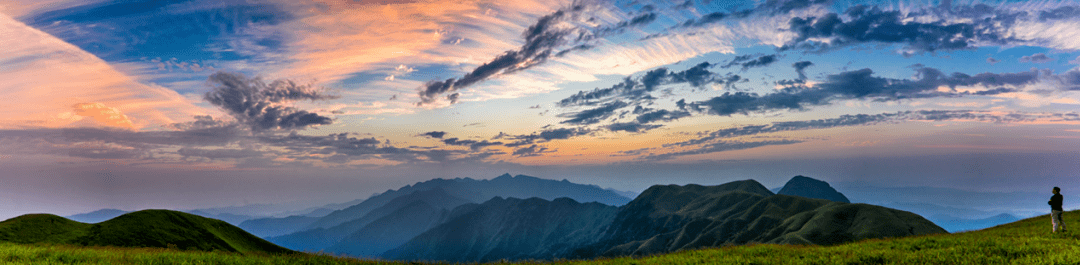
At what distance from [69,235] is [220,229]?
35.3 ft

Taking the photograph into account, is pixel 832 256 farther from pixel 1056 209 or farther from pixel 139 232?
pixel 139 232

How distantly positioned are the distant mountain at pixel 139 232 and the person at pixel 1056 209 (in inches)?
1766

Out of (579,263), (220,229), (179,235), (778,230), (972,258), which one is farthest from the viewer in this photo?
(778,230)

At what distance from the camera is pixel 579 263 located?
19672 mm

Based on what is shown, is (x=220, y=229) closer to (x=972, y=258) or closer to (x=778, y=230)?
(x=972, y=258)

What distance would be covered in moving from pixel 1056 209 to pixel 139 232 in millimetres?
60702

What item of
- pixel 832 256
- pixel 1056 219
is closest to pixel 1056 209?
pixel 1056 219

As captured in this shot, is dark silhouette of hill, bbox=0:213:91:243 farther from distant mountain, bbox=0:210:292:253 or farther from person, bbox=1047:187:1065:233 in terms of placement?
person, bbox=1047:187:1065:233

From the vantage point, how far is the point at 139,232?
34719 millimetres

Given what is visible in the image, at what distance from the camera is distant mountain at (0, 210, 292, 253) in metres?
30.8

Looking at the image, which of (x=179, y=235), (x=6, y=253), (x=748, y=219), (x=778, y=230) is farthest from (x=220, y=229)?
(x=748, y=219)

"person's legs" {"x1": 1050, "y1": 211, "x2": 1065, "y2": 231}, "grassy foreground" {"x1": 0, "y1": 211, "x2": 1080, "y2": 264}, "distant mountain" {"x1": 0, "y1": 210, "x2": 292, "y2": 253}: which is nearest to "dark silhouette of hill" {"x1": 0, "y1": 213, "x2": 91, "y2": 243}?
"distant mountain" {"x1": 0, "y1": 210, "x2": 292, "y2": 253}

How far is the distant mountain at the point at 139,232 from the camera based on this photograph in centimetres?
3081

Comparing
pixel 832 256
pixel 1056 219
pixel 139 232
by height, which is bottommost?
pixel 139 232
